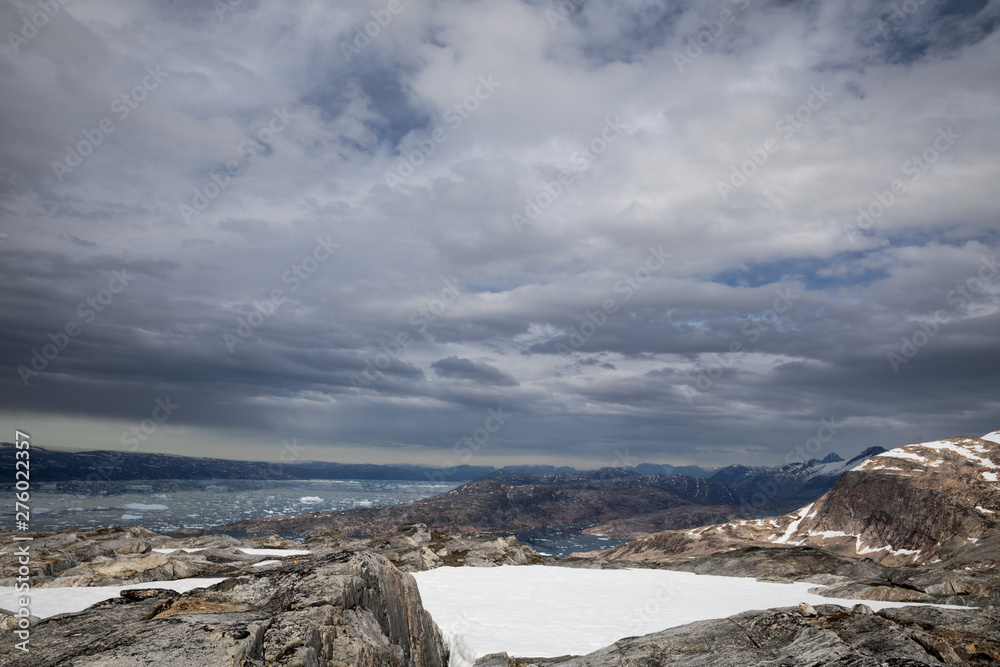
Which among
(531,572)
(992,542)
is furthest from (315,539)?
(992,542)

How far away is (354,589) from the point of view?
13727mm

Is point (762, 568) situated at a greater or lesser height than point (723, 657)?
lesser

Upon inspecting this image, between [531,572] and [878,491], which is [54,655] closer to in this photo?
[531,572]

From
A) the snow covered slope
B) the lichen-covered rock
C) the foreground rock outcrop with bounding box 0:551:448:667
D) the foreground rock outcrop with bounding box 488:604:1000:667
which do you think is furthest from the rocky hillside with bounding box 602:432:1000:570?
the foreground rock outcrop with bounding box 0:551:448:667

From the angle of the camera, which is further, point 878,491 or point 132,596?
point 878,491

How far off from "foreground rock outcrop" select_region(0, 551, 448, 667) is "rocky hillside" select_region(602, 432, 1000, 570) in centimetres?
13584

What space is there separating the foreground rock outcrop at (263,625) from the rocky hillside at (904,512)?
135844 mm

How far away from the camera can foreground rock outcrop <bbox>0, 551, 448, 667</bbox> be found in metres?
9.55

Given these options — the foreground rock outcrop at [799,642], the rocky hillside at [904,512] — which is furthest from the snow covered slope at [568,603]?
the rocky hillside at [904,512]

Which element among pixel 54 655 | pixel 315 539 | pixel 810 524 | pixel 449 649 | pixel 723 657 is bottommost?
pixel 810 524

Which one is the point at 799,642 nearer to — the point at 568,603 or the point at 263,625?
the point at 263,625

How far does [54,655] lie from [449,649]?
43.7 feet

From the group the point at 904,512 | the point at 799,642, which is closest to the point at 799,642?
the point at 799,642

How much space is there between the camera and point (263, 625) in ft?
36.6
